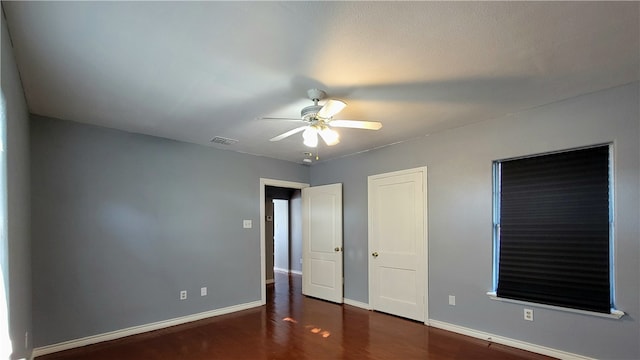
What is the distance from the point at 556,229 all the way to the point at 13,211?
454 centimetres

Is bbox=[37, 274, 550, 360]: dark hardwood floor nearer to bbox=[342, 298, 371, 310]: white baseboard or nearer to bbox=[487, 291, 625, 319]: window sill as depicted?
bbox=[342, 298, 371, 310]: white baseboard

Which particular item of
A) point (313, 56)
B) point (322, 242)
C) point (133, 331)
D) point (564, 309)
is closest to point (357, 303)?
point (322, 242)

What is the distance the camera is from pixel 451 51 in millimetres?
2129

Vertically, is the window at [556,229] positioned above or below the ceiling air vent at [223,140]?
below

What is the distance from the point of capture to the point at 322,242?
552 cm

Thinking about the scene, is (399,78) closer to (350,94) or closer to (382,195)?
(350,94)

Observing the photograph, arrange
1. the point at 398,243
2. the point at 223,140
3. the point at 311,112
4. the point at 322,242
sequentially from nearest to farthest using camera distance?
the point at 311,112, the point at 223,140, the point at 398,243, the point at 322,242

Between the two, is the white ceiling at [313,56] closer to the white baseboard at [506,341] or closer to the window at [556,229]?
the window at [556,229]

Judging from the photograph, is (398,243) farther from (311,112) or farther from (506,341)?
(311,112)

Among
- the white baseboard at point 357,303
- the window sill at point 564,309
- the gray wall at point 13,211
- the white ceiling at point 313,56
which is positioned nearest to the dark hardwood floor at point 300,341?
the white baseboard at point 357,303

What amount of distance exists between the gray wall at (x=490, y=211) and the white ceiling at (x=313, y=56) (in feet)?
0.88

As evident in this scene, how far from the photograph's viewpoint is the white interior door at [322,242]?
5273 mm

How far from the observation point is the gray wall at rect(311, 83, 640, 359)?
2.72 meters

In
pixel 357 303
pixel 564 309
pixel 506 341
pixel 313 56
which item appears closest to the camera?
pixel 313 56
